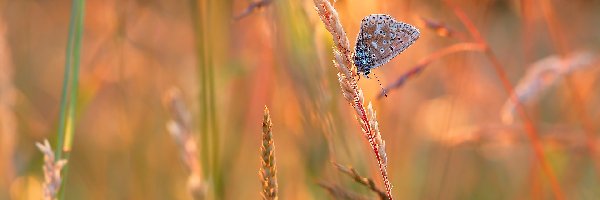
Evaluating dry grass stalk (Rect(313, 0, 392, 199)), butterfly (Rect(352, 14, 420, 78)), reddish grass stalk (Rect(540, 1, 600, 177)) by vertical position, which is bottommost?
dry grass stalk (Rect(313, 0, 392, 199))

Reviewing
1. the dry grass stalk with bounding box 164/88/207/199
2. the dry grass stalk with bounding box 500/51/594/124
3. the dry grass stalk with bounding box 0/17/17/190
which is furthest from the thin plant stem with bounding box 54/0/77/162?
the dry grass stalk with bounding box 500/51/594/124

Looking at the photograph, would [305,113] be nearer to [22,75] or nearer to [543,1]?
[543,1]

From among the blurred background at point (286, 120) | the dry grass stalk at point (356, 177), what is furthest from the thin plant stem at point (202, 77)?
the dry grass stalk at point (356, 177)

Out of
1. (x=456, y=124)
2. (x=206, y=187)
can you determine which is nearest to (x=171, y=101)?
(x=206, y=187)

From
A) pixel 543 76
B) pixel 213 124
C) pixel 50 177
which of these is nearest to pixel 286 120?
pixel 213 124

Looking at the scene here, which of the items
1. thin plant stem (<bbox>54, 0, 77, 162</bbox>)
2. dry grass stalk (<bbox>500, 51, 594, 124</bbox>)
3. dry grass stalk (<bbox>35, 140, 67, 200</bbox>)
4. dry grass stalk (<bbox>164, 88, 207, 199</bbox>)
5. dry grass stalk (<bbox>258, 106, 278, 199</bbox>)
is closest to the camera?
dry grass stalk (<bbox>258, 106, 278, 199</bbox>)

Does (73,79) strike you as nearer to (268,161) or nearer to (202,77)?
(202,77)

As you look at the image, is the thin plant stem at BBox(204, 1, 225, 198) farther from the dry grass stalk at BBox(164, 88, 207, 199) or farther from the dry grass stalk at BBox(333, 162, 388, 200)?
the dry grass stalk at BBox(333, 162, 388, 200)
